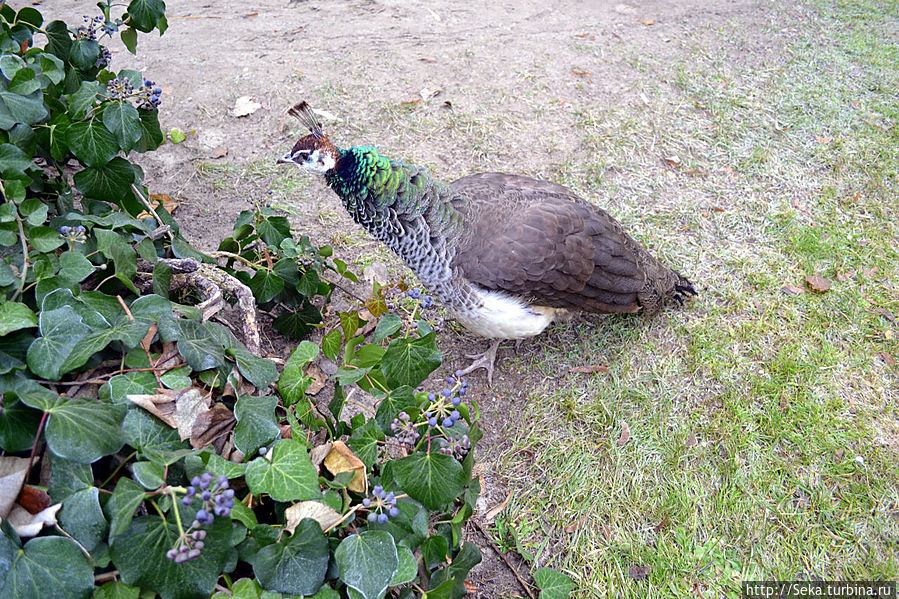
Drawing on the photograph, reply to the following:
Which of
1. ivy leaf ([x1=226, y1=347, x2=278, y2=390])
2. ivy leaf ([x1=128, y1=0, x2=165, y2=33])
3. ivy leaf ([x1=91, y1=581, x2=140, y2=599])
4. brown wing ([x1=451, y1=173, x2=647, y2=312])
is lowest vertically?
brown wing ([x1=451, y1=173, x2=647, y2=312])

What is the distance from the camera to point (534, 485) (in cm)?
284

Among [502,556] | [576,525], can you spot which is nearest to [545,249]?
[576,525]

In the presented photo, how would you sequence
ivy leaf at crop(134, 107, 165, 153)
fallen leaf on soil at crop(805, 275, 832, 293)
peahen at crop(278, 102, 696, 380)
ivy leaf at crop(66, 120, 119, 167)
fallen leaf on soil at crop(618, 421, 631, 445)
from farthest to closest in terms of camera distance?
fallen leaf on soil at crop(805, 275, 832, 293) < fallen leaf on soil at crop(618, 421, 631, 445) < peahen at crop(278, 102, 696, 380) < ivy leaf at crop(134, 107, 165, 153) < ivy leaf at crop(66, 120, 119, 167)

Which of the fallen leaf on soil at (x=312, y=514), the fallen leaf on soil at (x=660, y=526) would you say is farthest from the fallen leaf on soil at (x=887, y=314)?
the fallen leaf on soil at (x=312, y=514)

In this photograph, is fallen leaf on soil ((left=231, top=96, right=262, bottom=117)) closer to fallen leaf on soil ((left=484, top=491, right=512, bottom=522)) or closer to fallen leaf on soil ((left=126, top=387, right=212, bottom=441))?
fallen leaf on soil ((left=484, top=491, right=512, bottom=522))

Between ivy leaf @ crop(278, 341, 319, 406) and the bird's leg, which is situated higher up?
ivy leaf @ crop(278, 341, 319, 406)

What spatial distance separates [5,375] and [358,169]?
166 centimetres

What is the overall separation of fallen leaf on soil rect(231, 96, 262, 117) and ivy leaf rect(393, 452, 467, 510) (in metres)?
3.97

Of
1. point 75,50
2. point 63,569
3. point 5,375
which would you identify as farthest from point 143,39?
point 63,569

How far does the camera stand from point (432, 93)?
5.05 m

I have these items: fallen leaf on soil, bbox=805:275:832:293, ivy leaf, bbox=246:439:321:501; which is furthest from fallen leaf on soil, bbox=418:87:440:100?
ivy leaf, bbox=246:439:321:501

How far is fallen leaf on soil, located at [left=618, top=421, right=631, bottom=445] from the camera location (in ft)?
9.84

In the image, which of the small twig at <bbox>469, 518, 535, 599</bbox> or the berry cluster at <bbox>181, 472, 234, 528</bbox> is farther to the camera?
the small twig at <bbox>469, 518, 535, 599</bbox>

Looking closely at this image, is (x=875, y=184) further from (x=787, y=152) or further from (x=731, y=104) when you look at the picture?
(x=731, y=104)
